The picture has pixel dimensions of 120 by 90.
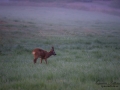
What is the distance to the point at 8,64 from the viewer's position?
6.54 metres

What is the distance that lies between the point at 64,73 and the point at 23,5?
4.92 m

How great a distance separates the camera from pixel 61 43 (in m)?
9.21

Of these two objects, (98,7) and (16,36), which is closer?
(16,36)

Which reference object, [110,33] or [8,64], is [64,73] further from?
[110,33]

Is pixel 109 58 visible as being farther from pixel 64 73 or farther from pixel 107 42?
pixel 64 73

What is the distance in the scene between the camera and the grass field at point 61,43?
5637 millimetres

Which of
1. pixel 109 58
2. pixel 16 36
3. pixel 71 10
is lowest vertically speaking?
pixel 109 58

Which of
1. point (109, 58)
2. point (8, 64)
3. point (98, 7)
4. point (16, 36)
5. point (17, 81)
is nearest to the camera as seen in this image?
point (17, 81)

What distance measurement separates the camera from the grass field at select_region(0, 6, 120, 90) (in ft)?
18.5

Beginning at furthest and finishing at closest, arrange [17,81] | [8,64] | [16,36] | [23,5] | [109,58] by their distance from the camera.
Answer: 1. [23,5]
2. [16,36]
3. [109,58]
4. [8,64]
5. [17,81]

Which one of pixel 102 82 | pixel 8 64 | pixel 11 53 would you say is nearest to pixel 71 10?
pixel 11 53

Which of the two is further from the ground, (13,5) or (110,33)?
(13,5)

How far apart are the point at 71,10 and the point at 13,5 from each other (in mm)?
2740

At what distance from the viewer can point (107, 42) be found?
9594 millimetres
